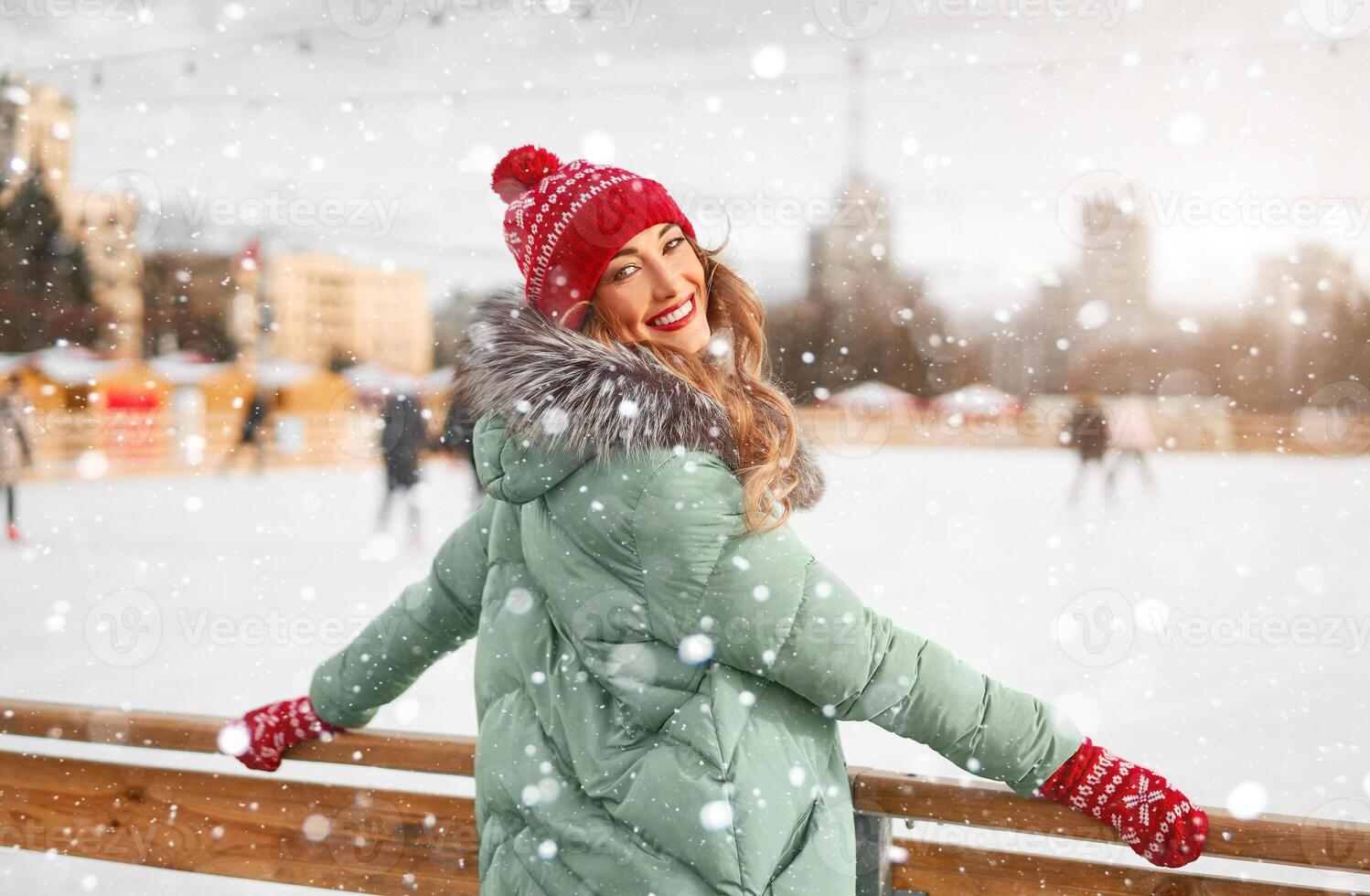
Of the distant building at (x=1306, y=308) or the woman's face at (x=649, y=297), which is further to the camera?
the distant building at (x=1306, y=308)

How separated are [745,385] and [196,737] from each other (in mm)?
930

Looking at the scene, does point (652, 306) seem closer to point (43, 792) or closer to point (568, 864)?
point (568, 864)

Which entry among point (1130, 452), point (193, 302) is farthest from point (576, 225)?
point (193, 302)

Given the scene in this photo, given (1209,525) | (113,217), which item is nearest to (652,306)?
(1209,525)

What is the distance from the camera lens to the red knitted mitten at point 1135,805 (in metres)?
0.93

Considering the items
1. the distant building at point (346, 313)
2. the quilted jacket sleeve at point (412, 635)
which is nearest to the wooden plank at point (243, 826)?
the quilted jacket sleeve at point (412, 635)

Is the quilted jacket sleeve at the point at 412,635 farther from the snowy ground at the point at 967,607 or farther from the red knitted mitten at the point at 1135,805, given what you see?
the snowy ground at the point at 967,607

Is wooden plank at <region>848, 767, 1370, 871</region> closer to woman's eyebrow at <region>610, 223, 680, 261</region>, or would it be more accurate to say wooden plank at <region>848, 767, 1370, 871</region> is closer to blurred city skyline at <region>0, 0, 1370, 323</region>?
woman's eyebrow at <region>610, 223, 680, 261</region>

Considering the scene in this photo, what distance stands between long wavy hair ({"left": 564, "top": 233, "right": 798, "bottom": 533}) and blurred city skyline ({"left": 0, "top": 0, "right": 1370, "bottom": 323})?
791 centimetres

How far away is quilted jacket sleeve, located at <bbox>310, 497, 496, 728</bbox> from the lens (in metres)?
1.11

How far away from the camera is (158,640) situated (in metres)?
3.80

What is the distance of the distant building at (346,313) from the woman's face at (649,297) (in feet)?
65.8

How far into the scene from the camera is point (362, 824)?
1.33 meters

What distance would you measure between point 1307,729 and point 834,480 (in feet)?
20.8
